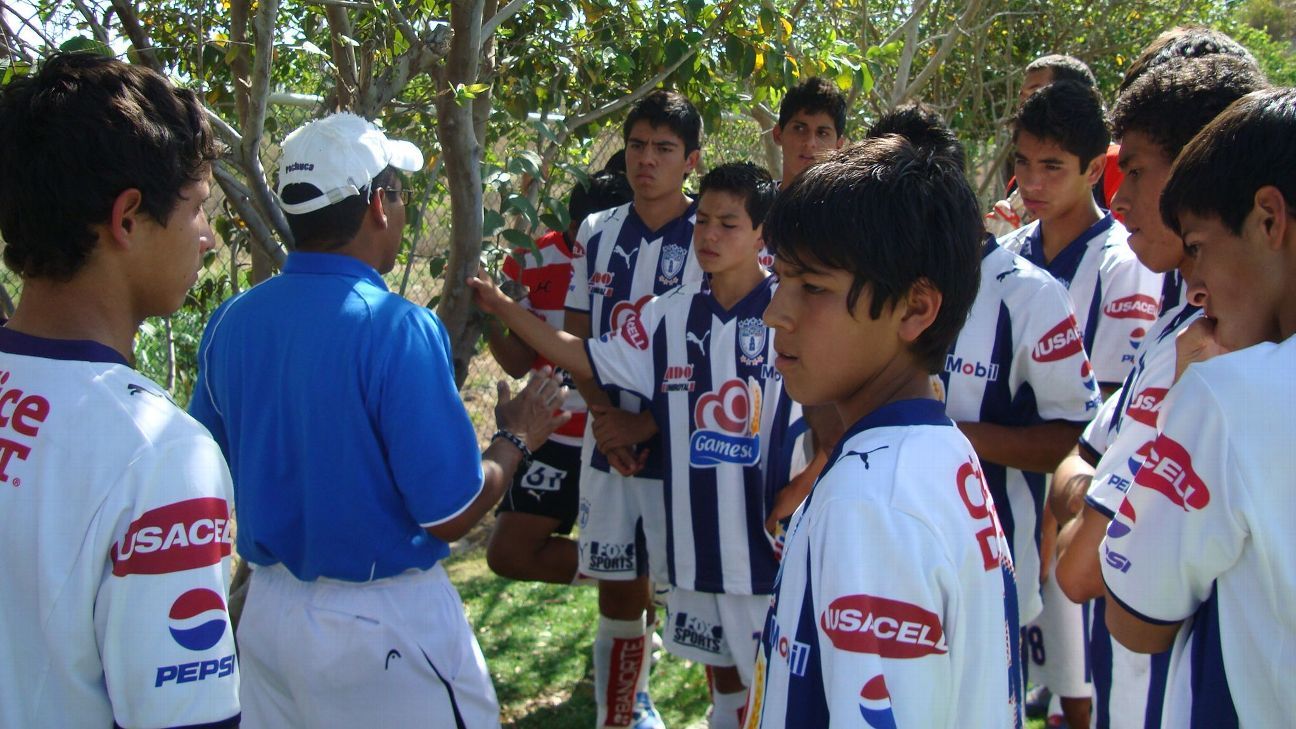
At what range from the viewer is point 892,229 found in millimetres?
1490

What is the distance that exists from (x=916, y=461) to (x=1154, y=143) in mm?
1420

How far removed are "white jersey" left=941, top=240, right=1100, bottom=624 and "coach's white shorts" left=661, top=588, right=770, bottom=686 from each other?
2.54 feet

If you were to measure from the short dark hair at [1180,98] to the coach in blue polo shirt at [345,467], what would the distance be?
1631 millimetres

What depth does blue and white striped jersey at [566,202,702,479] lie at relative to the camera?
3.77 m

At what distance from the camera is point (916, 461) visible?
1.37 metres

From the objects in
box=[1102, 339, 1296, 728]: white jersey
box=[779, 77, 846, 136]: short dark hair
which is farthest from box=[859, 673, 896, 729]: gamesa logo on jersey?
box=[779, 77, 846, 136]: short dark hair

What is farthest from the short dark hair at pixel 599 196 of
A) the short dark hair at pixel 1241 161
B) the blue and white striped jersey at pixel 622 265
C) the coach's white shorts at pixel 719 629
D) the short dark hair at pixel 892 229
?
the short dark hair at pixel 1241 161

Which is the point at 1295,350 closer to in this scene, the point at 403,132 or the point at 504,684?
the point at 403,132

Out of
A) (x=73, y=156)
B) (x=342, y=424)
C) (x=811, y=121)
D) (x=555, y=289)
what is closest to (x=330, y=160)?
(x=342, y=424)

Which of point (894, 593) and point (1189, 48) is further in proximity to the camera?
point (1189, 48)

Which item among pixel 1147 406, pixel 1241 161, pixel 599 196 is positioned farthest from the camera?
pixel 599 196

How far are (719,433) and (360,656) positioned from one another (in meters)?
1.37

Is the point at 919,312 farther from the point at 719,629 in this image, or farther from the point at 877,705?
the point at 719,629

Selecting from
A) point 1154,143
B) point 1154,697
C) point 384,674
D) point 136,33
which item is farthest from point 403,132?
point 1154,697
